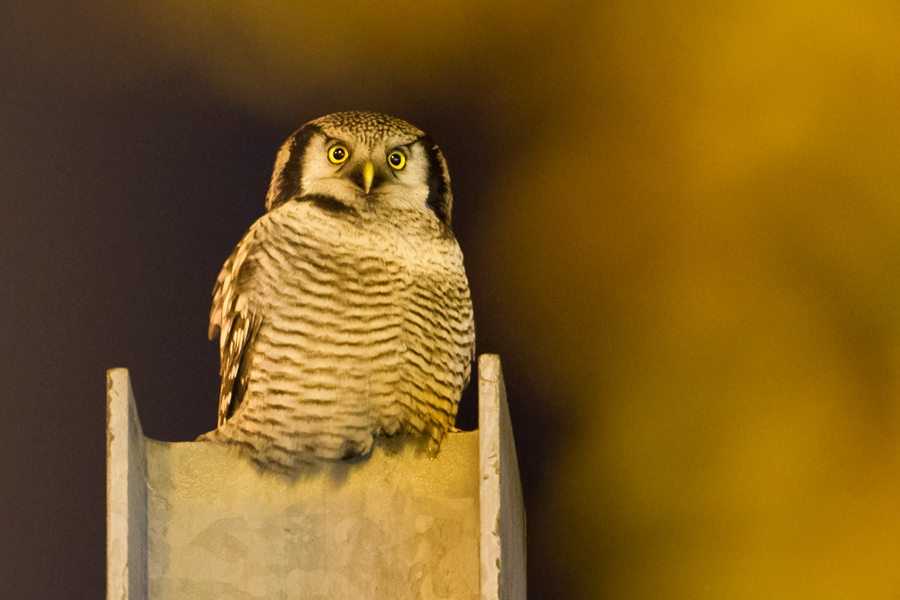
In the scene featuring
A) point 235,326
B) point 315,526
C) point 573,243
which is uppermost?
point 573,243

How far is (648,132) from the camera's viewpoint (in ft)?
6.52

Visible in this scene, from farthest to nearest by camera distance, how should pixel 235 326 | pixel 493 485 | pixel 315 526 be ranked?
pixel 235 326
pixel 315 526
pixel 493 485

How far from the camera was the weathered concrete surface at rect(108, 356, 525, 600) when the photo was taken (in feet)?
3.87

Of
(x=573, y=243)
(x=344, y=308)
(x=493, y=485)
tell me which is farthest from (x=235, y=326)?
(x=573, y=243)

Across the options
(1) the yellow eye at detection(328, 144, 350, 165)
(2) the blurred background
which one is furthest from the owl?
(2) the blurred background

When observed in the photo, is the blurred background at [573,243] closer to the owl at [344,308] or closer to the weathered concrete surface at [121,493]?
the owl at [344,308]

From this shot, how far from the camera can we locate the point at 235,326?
1.37m

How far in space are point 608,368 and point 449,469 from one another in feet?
2.62

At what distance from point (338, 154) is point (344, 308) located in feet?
0.91

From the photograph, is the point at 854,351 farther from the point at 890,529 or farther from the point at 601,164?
the point at 601,164

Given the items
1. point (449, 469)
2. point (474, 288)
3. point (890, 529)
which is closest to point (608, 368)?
point (474, 288)

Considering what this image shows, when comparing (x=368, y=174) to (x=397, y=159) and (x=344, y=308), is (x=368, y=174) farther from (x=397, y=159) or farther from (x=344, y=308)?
(x=344, y=308)

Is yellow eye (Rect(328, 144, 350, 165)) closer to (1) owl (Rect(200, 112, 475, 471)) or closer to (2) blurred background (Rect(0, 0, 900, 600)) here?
(1) owl (Rect(200, 112, 475, 471))

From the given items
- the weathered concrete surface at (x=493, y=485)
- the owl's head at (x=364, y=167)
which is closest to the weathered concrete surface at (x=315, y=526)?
the weathered concrete surface at (x=493, y=485)
